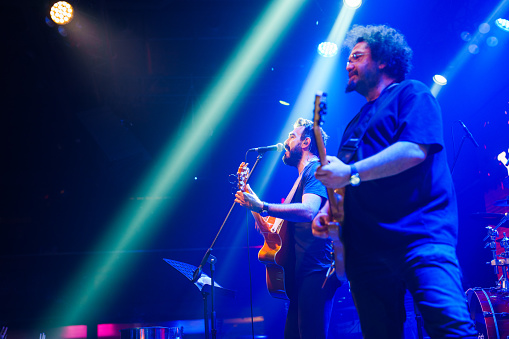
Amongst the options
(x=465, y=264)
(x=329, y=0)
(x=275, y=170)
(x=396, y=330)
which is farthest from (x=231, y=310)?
(x=396, y=330)

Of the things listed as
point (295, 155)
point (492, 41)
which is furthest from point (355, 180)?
point (492, 41)

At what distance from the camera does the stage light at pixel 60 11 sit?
21.4 feet

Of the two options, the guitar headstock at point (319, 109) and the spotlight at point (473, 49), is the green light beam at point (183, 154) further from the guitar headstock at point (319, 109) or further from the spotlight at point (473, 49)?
the guitar headstock at point (319, 109)

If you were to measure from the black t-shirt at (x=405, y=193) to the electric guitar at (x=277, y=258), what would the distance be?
5.00 feet

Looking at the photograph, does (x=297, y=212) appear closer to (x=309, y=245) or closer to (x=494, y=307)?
(x=309, y=245)

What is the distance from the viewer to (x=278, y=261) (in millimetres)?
3672

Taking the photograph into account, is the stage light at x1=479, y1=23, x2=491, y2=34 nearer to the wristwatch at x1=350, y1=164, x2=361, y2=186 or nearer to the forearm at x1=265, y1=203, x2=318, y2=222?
the forearm at x1=265, y1=203, x2=318, y2=222

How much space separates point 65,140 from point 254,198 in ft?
24.2

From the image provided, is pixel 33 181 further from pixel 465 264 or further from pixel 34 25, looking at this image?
pixel 465 264

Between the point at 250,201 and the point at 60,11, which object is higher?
the point at 60,11

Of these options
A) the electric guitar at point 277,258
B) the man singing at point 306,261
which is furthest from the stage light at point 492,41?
the electric guitar at point 277,258

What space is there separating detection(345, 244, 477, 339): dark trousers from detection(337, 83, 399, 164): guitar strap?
0.53 meters

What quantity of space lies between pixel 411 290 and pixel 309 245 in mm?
1648

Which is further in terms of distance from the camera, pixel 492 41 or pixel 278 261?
pixel 492 41
